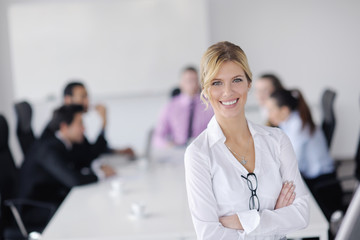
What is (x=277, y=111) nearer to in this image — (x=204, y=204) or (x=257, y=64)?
(x=204, y=204)

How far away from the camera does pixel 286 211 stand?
1.62 m

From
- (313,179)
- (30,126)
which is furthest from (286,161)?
(30,126)

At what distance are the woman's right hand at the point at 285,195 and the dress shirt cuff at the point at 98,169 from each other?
7.01ft

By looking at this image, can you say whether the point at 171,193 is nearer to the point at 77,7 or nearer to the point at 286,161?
the point at 286,161

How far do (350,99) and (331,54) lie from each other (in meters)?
0.62

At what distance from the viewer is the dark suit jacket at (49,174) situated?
11.3 ft

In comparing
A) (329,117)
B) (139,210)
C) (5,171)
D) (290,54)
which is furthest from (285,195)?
(290,54)

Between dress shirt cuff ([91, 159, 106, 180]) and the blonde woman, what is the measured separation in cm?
207

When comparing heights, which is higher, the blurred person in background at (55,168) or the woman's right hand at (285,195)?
the woman's right hand at (285,195)

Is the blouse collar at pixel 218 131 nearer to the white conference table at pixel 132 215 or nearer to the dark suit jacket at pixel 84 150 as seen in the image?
the white conference table at pixel 132 215

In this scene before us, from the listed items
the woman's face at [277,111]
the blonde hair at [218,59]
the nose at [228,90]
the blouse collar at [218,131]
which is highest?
the blonde hair at [218,59]

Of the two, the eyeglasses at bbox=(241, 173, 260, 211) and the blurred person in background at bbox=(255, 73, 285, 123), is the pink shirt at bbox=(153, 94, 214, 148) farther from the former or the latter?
the eyeglasses at bbox=(241, 173, 260, 211)

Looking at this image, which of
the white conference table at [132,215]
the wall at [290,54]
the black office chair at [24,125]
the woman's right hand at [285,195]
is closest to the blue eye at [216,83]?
the woman's right hand at [285,195]

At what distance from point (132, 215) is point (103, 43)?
406cm
